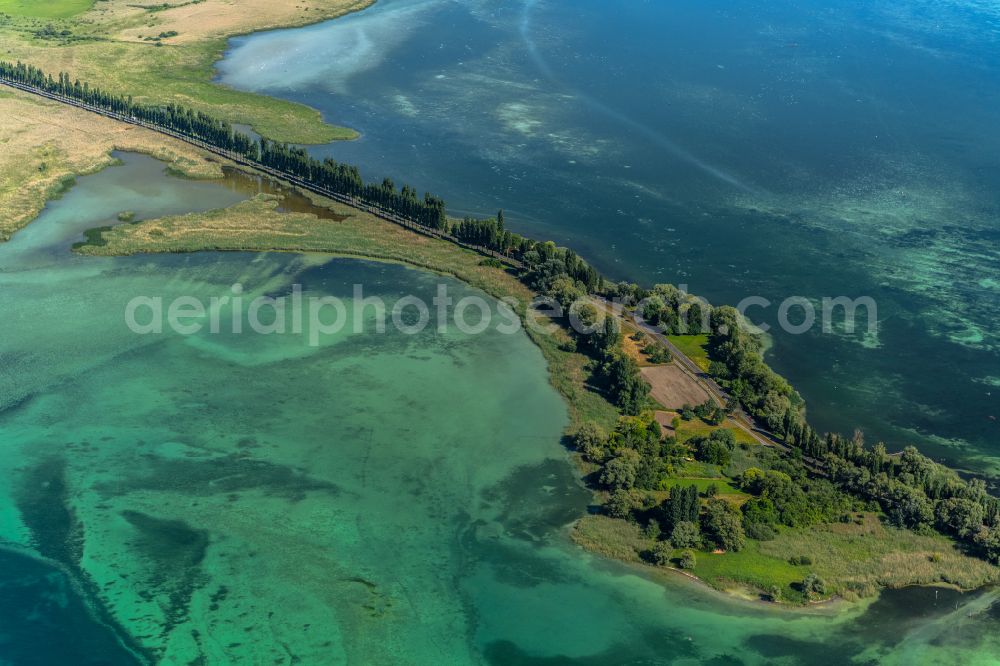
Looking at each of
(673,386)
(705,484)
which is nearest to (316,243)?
(673,386)

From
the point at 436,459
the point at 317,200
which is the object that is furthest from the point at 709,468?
the point at 317,200

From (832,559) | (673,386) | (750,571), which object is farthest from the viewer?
(673,386)

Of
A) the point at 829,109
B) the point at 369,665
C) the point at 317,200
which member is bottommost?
the point at 369,665

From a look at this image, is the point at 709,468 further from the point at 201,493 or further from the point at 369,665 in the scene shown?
the point at 201,493

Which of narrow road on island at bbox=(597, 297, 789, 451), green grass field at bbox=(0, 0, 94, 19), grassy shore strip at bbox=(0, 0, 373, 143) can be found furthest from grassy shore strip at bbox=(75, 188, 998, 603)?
green grass field at bbox=(0, 0, 94, 19)

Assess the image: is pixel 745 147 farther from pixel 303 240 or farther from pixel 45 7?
pixel 45 7

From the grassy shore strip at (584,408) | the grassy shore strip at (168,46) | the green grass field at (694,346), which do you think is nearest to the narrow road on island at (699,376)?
the green grass field at (694,346)

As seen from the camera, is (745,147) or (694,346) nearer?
(694,346)
